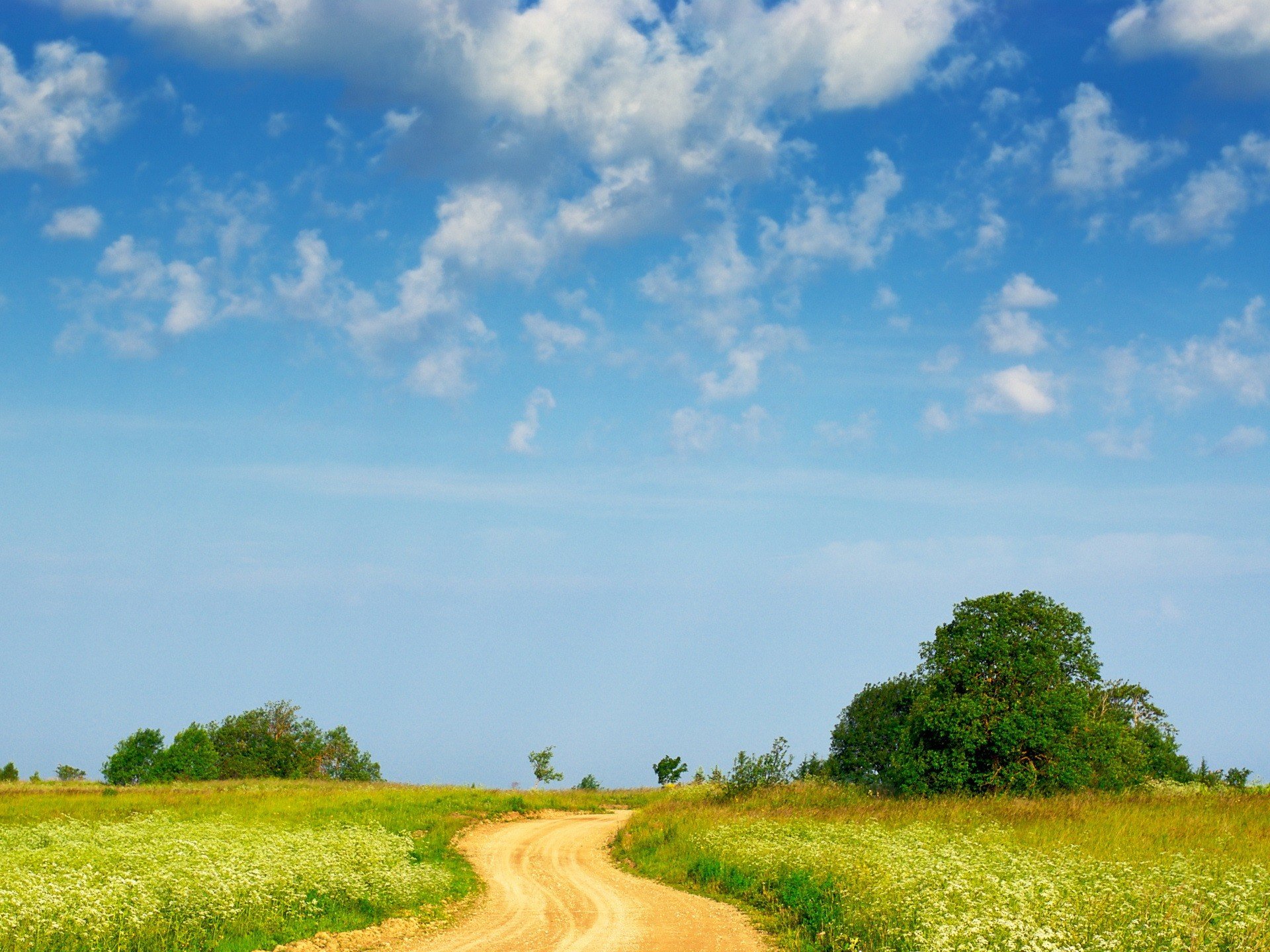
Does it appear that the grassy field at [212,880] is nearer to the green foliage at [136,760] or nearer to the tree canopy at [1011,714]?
the tree canopy at [1011,714]

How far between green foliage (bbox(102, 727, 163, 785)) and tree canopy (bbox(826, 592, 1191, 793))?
207 ft

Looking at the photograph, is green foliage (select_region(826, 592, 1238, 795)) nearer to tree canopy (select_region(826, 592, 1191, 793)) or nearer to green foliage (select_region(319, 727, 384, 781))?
tree canopy (select_region(826, 592, 1191, 793))

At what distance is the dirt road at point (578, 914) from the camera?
49.7ft

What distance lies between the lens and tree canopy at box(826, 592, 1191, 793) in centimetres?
3119

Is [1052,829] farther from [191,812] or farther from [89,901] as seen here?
[191,812]

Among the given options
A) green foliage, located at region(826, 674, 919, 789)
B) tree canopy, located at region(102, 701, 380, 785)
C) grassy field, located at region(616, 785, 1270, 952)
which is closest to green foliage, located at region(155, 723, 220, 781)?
tree canopy, located at region(102, 701, 380, 785)

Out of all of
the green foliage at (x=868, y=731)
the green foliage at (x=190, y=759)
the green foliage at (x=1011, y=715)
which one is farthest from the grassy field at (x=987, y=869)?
the green foliage at (x=190, y=759)

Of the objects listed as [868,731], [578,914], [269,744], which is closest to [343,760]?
[269,744]

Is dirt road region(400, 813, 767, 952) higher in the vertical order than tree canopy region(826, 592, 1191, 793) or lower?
lower

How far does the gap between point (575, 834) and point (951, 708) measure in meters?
14.7

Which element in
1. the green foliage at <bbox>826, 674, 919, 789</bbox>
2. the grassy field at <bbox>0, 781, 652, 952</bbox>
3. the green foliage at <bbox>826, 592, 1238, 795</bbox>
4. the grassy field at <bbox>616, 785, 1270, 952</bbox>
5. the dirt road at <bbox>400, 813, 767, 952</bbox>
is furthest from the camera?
the green foliage at <bbox>826, 674, 919, 789</bbox>

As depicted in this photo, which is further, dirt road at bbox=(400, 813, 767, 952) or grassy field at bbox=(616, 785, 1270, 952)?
dirt road at bbox=(400, 813, 767, 952)

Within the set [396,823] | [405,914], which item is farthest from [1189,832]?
[396,823]

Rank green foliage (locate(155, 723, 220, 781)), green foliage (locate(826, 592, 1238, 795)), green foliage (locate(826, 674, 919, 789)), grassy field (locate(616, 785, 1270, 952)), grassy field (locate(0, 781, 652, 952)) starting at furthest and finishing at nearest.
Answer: green foliage (locate(155, 723, 220, 781)), green foliage (locate(826, 674, 919, 789)), green foliage (locate(826, 592, 1238, 795)), grassy field (locate(0, 781, 652, 952)), grassy field (locate(616, 785, 1270, 952))
